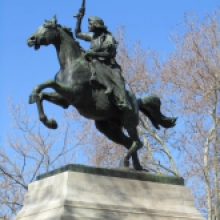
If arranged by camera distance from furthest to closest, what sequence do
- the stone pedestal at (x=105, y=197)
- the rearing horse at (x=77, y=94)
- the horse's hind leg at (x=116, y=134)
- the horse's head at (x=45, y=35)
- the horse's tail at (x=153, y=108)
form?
the horse's tail at (x=153, y=108) → the horse's hind leg at (x=116, y=134) → the horse's head at (x=45, y=35) → the rearing horse at (x=77, y=94) → the stone pedestal at (x=105, y=197)

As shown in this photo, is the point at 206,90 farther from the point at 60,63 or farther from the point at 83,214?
the point at 83,214

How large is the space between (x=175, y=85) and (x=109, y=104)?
12521 millimetres

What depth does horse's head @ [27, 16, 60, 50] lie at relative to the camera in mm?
8188

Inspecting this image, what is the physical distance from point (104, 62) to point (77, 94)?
3.42 ft

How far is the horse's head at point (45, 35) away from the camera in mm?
8188

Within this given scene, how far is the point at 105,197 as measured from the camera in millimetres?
7359

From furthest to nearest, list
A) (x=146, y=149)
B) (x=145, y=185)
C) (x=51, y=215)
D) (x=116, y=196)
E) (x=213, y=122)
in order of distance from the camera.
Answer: (x=146, y=149) < (x=213, y=122) < (x=145, y=185) < (x=116, y=196) < (x=51, y=215)

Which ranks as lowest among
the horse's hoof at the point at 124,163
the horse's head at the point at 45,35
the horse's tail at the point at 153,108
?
the horse's hoof at the point at 124,163

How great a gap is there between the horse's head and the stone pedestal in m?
2.28

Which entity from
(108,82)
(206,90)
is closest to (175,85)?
(206,90)

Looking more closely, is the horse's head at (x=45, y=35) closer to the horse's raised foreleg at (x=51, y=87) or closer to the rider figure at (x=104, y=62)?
the rider figure at (x=104, y=62)

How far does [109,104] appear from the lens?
26.9 feet

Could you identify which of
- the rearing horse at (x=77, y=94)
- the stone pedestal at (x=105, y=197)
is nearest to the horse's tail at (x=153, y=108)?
the rearing horse at (x=77, y=94)

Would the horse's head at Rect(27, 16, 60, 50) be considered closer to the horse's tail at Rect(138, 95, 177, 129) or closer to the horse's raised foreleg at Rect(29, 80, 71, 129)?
the horse's raised foreleg at Rect(29, 80, 71, 129)
